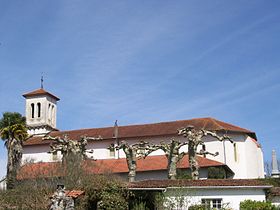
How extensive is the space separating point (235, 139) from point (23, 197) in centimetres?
3020

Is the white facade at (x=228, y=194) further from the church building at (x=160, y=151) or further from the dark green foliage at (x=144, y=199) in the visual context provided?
the church building at (x=160, y=151)

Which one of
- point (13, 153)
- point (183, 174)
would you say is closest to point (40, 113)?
point (13, 153)

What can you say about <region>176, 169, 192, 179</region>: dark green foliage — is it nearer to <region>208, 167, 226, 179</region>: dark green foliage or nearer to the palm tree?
<region>208, 167, 226, 179</region>: dark green foliage

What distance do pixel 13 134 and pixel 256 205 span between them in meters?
29.3

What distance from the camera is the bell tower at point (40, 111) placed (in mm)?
63438

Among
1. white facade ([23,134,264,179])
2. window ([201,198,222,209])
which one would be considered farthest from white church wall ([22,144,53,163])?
window ([201,198,222,209])

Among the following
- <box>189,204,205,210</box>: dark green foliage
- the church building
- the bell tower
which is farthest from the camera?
the bell tower

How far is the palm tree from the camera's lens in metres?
44.0

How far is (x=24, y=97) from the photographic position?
6644 cm

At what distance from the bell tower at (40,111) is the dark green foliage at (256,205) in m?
42.7

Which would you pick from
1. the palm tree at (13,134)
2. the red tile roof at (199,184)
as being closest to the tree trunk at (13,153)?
the palm tree at (13,134)

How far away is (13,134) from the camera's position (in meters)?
46.1

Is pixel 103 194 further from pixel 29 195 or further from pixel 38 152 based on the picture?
pixel 38 152

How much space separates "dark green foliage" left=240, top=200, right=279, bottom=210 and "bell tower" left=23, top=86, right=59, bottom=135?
42733 millimetres
